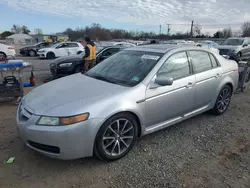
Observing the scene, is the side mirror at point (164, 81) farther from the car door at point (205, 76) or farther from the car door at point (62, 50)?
the car door at point (62, 50)

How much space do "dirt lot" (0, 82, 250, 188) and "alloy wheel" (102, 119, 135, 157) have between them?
169mm

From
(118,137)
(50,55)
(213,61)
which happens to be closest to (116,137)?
(118,137)

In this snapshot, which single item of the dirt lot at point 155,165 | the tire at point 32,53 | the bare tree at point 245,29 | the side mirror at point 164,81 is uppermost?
the bare tree at point 245,29

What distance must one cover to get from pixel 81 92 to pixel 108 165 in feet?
3.51

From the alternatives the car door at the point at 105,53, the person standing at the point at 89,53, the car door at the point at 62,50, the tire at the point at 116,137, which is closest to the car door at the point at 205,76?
the tire at the point at 116,137

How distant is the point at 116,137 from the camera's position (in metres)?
2.79

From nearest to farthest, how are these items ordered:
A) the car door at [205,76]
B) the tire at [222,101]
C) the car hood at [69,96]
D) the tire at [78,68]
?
1. the car hood at [69,96]
2. the car door at [205,76]
3. the tire at [222,101]
4. the tire at [78,68]

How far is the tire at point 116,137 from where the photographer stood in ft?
8.59

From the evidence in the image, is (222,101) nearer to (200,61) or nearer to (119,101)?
(200,61)

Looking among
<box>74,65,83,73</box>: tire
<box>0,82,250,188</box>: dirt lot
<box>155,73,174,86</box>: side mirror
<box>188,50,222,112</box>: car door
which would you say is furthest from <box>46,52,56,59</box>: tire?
<box>155,73,174,86</box>: side mirror

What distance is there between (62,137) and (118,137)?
0.78m

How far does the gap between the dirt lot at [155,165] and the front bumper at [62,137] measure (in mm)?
315

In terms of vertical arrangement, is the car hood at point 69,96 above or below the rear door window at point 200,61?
below

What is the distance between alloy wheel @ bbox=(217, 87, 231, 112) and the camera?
4.33m
